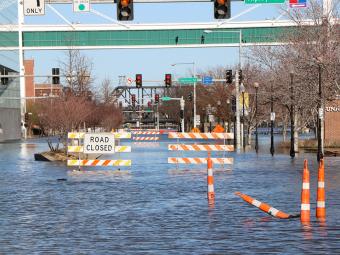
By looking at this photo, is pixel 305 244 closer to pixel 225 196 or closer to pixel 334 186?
pixel 225 196

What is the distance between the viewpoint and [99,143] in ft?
100

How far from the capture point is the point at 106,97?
110812mm

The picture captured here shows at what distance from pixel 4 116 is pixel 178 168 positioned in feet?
277

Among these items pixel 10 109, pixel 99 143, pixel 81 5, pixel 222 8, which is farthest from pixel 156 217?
pixel 10 109

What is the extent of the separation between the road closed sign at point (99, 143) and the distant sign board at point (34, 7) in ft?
26.7

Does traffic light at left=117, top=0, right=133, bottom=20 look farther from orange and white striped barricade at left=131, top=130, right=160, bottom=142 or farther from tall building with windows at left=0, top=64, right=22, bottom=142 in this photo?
tall building with windows at left=0, top=64, right=22, bottom=142

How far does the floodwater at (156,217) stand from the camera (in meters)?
12.4

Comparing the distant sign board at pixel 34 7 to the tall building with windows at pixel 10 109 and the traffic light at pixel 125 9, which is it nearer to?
the traffic light at pixel 125 9

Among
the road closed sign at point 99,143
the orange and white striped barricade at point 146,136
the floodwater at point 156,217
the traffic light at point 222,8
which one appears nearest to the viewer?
the floodwater at point 156,217

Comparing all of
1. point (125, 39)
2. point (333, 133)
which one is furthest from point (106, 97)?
point (333, 133)

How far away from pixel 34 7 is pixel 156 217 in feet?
71.2

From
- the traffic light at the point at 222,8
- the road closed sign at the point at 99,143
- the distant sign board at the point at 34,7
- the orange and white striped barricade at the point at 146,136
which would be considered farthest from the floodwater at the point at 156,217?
the orange and white striped barricade at the point at 146,136

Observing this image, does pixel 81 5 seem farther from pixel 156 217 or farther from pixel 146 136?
pixel 146 136

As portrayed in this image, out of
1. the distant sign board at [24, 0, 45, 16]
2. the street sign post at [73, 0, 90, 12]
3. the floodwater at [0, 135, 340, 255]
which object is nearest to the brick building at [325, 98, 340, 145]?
the street sign post at [73, 0, 90, 12]
